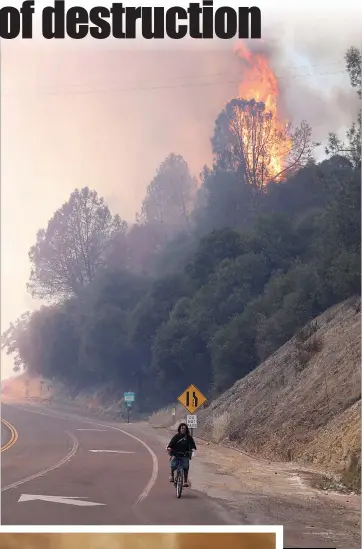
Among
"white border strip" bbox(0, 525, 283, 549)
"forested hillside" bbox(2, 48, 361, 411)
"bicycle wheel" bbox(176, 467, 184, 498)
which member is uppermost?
"forested hillside" bbox(2, 48, 361, 411)

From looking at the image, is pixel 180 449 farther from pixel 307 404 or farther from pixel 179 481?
pixel 307 404

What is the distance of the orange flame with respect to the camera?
89250 mm

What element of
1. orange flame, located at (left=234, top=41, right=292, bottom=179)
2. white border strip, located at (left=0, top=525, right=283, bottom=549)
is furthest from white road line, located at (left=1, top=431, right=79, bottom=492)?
orange flame, located at (left=234, top=41, right=292, bottom=179)

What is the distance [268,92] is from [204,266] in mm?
28137

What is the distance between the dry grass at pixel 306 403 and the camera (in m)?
31.0

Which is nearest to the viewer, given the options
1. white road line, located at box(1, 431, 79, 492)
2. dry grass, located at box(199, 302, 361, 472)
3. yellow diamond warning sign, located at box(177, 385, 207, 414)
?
white road line, located at box(1, 431, 79, 492)

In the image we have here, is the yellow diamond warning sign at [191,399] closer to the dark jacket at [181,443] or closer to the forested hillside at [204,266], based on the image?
the dark jacket at [181,443]

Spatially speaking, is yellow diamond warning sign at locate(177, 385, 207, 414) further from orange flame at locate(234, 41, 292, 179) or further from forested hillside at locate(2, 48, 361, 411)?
orange flame at locate(234, 41, 292, 179)

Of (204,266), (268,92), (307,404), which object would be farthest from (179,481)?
(268,92)

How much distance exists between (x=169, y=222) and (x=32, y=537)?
92.4 metres

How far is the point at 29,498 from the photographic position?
18.8 metres

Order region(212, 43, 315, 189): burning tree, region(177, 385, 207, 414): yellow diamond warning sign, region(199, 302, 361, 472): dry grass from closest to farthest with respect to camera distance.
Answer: region(199, 302, 361, 472): dry grass, region(177, 385, 207, 414): yellow diamond warning sign, region(212, 43, 315, 189): burning tree

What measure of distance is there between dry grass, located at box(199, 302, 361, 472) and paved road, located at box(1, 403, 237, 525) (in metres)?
5.13

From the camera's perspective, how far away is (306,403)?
37.3 meters
